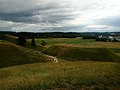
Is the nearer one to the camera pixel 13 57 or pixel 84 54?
pixel 13 57

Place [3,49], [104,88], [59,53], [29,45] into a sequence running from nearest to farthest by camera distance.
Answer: [104,88] < [3,49] < [59,53] < [29,45]

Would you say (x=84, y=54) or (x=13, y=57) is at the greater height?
(x=13, y=57)

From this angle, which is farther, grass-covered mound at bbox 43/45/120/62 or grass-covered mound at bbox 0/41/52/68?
grass-covered mound at bbox 43/45/120/62

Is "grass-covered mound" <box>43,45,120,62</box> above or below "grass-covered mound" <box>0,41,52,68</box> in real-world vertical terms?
below

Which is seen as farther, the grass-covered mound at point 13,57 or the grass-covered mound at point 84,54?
the grass-covered mound at point 84,54

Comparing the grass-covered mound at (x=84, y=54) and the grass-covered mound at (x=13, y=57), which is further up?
the grass-covered mound at (x=13, y=57)

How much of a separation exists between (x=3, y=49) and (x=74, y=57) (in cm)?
2928

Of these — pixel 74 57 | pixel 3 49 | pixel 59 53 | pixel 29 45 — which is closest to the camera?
pixel 3 49

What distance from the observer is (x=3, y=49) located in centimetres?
8650

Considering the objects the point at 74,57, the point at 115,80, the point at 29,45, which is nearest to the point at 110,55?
the point at 74,57

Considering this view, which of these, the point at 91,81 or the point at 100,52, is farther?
the point at 100,52

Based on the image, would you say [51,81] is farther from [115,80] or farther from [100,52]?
[100,52]

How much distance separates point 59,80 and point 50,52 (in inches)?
3355

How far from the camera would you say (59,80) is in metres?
30.1
